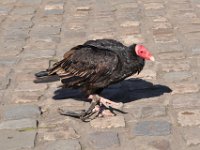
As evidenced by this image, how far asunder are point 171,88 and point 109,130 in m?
1.52

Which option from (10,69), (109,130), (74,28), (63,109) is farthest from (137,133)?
(74,28)

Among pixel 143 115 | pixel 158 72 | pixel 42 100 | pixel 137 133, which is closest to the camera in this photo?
pixel 137 133

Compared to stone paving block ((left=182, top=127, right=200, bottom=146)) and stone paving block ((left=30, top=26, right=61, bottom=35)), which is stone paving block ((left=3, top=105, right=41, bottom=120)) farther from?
stone paving block ((left=30, top=26, right=61, bottom=35))

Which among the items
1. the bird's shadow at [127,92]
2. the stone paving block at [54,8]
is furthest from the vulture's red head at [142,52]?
the stone paving block at [54,8]

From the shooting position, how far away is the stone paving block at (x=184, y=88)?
24.7ft

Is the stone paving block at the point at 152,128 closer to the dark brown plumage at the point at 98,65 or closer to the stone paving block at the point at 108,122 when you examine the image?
the stone paving block at the point at 108,122

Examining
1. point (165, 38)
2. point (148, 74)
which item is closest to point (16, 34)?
point (165, 38)

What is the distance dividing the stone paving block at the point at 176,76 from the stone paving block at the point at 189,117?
44.4 inches

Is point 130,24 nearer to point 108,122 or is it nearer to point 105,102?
point 105,102

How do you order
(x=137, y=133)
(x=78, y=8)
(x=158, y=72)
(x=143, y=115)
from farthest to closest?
(x=78, y=8)
(x=158, y=72)
(x=143, y=115)
(x=137, y=133)

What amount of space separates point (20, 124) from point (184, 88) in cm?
238

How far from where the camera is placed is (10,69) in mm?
8586

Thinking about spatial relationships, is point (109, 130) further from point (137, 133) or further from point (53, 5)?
point (53, 5)

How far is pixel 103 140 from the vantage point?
626cm
